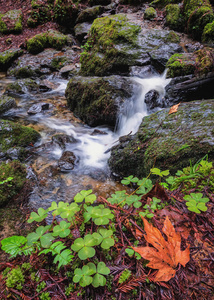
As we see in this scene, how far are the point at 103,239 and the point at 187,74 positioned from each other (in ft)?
17.7

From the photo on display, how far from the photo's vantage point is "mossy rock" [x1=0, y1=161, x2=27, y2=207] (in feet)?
9.73

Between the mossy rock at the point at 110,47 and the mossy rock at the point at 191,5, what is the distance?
252 centimetres

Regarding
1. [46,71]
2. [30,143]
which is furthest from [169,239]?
[46,71]

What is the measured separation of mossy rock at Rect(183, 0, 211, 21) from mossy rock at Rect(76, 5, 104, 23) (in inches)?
267

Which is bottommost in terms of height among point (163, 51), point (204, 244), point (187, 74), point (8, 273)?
point (8, 273)

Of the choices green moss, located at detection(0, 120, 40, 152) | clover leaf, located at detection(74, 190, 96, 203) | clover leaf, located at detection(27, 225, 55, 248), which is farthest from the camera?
green moss, located at detection(0, 120, 40, 152)

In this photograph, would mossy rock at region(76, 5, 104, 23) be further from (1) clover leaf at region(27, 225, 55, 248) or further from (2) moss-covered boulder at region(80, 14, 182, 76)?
(1) clover leaf at region(27, 225, 55, 248)

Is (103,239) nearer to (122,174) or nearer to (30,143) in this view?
(122,174)

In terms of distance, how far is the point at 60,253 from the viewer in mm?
1298

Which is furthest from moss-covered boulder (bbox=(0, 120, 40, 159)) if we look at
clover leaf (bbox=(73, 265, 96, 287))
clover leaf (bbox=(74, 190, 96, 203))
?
clover leaf (bbox=(73, 265, 96, 287))

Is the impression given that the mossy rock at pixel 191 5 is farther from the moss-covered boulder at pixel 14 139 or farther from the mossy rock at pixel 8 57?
the mossy rock at pixel 8 57

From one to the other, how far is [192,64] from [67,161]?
176 inches

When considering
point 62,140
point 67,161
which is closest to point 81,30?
point 62,140

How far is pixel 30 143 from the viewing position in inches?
201
